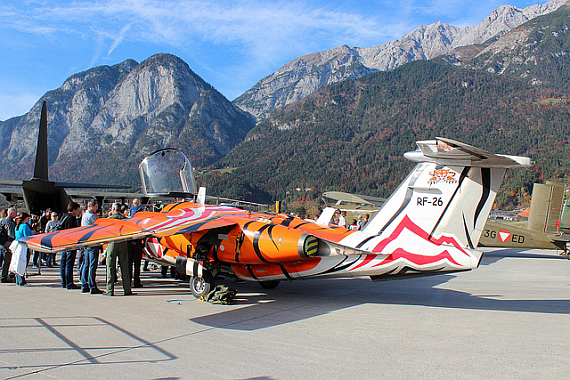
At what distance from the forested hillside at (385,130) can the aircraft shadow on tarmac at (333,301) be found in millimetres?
96659

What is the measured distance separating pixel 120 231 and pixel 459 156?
21.0ft

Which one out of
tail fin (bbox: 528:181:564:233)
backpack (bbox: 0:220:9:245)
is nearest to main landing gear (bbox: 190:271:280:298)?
backpack (bbox: 0:220:9:245)

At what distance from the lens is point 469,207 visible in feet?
22.5

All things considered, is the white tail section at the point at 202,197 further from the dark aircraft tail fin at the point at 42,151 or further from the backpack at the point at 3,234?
the dark aircraft tail fin at the point at 42,151

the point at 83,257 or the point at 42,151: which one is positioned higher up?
the point at 42,151

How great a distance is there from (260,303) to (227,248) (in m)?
1.27

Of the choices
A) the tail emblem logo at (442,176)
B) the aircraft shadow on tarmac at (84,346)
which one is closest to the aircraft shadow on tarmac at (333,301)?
the aircraft shadow on tarmac at (84,346)

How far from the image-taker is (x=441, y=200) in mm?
7059

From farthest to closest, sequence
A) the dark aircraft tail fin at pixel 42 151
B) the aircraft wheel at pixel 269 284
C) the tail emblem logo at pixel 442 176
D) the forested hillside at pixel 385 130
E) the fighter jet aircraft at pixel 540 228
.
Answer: the forested hillside at pixel 385 130
the fighter jet aircraft at pixel 540 228
the dark aircraft tail fin at pixel 42 151
the aircraft wheel at pixel 269 284
the tail emblem logo at pixel 442 176

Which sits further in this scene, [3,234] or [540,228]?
[540,228]

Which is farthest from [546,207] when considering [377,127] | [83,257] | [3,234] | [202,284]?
[377,127]

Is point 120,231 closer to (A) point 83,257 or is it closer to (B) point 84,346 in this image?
(A) point 83,257

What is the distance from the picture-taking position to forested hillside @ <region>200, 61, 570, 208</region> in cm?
12606

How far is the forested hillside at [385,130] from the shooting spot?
4963 inches
